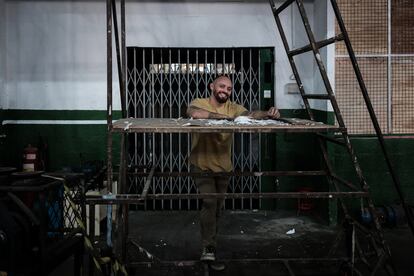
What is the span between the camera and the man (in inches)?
184

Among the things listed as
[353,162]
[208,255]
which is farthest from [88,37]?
[353,162]

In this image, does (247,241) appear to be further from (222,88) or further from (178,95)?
(178,95)

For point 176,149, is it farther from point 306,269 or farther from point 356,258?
point 356,258

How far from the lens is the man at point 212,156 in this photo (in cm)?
468

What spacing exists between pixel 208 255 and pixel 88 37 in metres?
4.23

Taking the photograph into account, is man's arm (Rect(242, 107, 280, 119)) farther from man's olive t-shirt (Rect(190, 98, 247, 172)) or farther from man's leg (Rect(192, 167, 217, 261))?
man's leg (Rect(192, 167, 217, 261))

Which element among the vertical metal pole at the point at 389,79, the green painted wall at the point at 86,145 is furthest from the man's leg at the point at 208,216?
the vertical metal pole at the point at 389,79

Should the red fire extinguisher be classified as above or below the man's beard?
below

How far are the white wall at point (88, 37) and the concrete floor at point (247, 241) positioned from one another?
2062 mm

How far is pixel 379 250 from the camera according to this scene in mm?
4031

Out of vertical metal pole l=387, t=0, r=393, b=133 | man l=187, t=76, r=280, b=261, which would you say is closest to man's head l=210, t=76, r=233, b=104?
A: man l=187, t=76, r=280, b=261

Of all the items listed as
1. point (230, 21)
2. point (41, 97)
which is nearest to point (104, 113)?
point (41, 97)

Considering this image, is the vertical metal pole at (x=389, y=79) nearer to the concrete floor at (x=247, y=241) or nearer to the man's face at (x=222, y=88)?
the concrete floor at (x=247, y=241)

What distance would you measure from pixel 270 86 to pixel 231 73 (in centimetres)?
64
